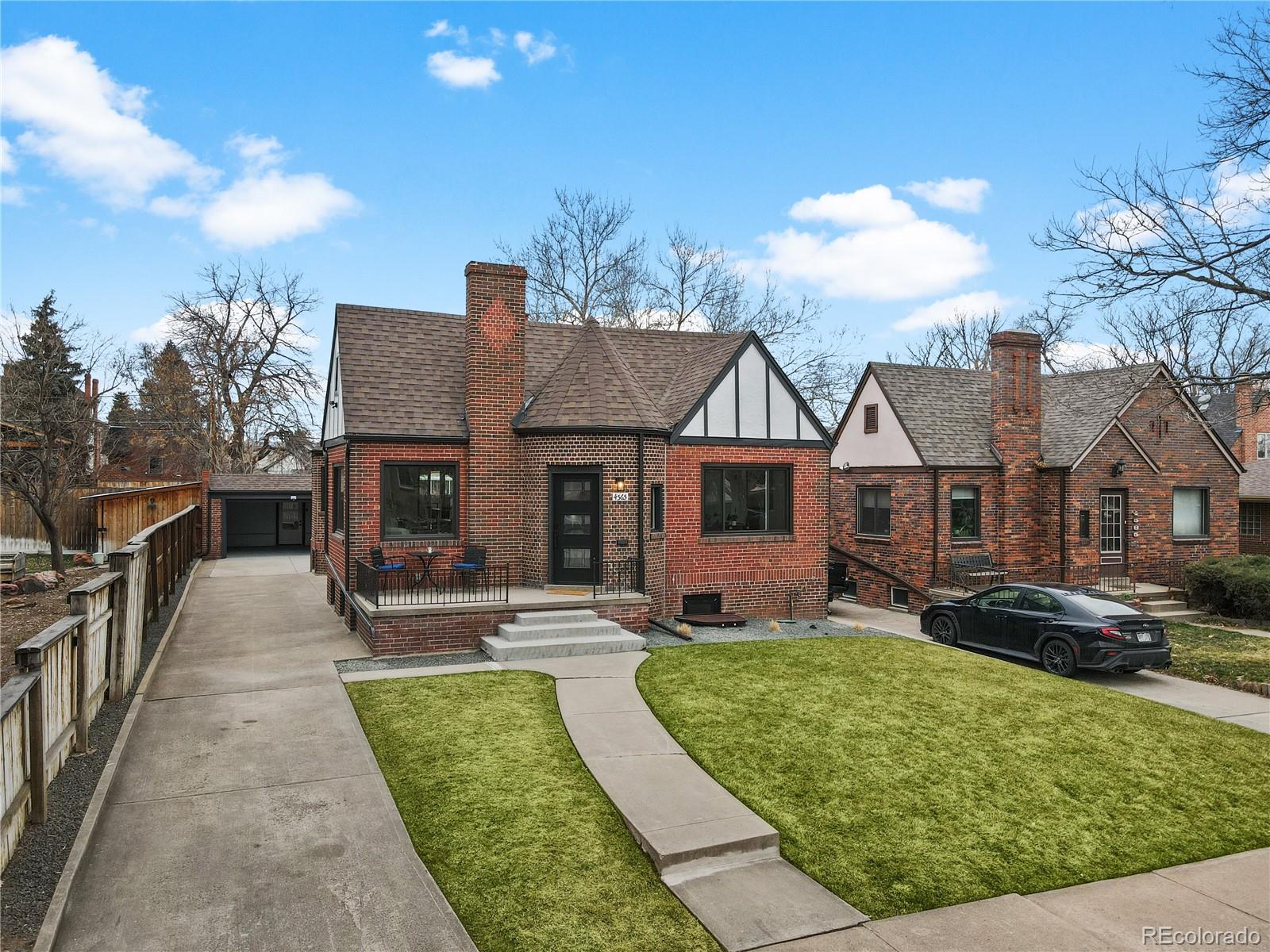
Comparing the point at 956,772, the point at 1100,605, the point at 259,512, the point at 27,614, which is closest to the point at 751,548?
the point at 1100,605

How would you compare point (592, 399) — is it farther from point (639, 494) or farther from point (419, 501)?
point (419, 501)

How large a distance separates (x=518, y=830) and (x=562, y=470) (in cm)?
900

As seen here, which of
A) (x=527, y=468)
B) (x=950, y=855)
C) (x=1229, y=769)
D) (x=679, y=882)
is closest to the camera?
(x=679, y=882)

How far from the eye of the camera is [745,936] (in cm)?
475

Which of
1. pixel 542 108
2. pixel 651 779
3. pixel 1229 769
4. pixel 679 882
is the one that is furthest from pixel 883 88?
pixel 679 882

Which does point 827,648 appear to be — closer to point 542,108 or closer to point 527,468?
point 527,468

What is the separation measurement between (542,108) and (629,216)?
58.3 feet

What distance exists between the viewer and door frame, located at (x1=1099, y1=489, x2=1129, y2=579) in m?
20.1

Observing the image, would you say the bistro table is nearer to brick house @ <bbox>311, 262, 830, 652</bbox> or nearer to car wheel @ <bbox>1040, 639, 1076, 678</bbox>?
brick house @ <bbox>311, 262, 830, 652</bbox>

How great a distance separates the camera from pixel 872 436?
70.3ft

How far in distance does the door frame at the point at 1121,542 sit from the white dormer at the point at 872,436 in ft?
17.3

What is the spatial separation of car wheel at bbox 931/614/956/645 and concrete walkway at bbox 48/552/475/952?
10.7 metres

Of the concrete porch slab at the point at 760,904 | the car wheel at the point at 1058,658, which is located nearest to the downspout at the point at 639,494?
the car wheel at the point at 1058,658
